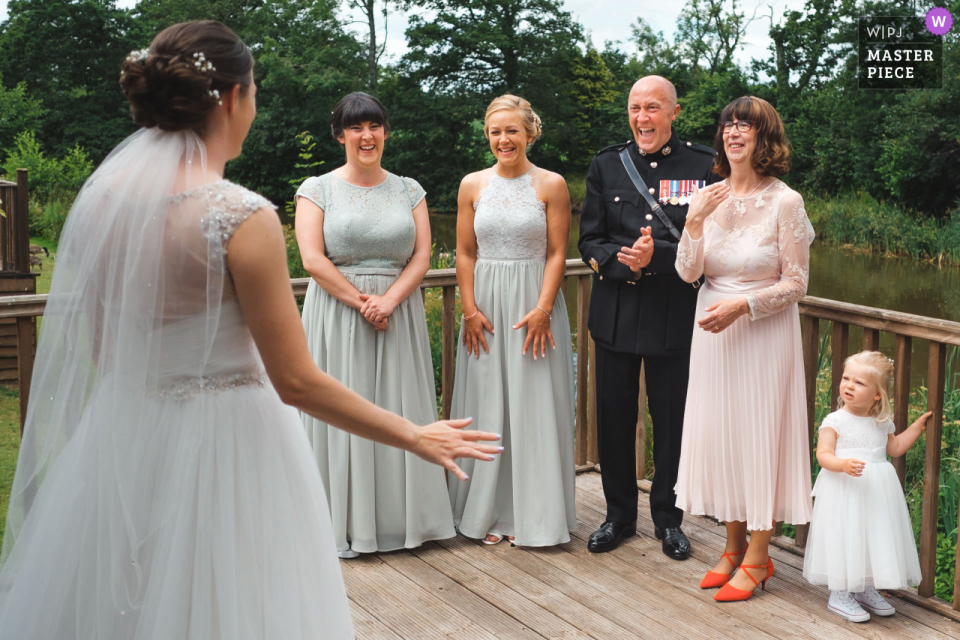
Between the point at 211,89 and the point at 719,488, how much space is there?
232 cm

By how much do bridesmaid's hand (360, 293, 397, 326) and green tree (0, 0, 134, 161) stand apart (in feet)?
106

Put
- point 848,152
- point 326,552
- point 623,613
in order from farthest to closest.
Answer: point 848,152
point 623,613
point 326,552

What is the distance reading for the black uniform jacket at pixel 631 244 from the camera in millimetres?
3561

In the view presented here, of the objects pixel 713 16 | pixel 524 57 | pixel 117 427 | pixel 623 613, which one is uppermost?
Answer: pixel 713 16

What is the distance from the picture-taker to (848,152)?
85.4 ft

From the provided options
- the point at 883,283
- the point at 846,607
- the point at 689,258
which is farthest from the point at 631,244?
the point at 883,283

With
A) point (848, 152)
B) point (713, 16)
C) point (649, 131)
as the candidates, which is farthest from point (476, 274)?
point (713, 16)

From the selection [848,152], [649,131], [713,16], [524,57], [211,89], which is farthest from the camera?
[713,16]

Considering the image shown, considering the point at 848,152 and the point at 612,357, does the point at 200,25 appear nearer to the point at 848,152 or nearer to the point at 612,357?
the point at 612,357

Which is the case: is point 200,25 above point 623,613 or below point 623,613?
above

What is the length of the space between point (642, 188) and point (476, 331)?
2.85ft

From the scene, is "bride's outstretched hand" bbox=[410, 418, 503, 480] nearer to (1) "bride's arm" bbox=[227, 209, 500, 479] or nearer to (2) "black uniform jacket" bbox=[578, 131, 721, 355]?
(1) "bride's arm" bbox=[227, 209, 500, 479]

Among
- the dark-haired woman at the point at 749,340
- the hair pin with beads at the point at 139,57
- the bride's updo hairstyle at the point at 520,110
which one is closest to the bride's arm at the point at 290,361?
the hair pin with beads at the point at 139,57

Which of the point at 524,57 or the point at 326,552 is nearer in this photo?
the point at 326,552
